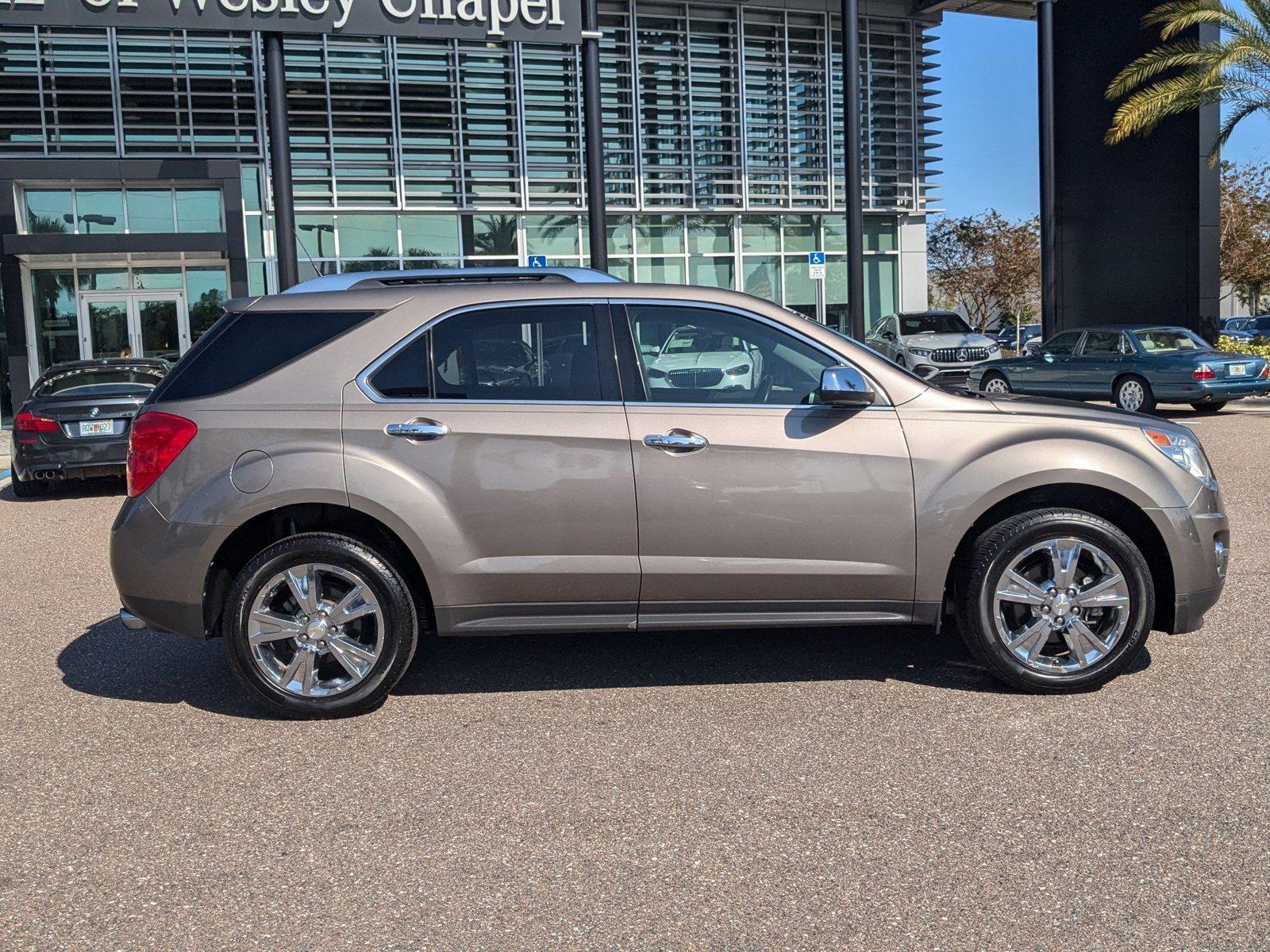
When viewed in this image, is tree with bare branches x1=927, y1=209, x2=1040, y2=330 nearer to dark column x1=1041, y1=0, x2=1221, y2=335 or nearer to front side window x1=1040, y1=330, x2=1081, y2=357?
dark column x1=1041, y1=0, x2=1221, y2=335

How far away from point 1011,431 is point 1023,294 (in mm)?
49523

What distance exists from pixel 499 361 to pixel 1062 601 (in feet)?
8.50

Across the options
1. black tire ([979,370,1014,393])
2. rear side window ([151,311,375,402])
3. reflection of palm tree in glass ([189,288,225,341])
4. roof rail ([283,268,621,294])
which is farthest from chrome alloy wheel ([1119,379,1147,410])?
reflection of palm tree in glass ([189,288,225,341])

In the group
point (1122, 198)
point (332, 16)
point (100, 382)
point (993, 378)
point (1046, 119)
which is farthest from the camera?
point (1122, 198)

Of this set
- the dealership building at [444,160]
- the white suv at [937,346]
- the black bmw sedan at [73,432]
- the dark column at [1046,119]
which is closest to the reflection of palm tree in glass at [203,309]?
the dealership building at [444,160]

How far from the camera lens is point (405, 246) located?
27719mm

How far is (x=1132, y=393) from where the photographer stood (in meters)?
19.6

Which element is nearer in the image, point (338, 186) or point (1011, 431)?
point (1011, 431)

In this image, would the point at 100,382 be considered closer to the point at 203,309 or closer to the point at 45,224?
the point at 203,309

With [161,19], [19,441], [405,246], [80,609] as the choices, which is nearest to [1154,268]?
[405,246]

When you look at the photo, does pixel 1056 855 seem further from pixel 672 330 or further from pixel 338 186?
pixel 338 186

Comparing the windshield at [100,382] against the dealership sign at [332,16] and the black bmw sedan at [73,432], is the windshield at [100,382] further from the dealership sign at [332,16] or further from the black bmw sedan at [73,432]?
the dealership sign at [332,16]

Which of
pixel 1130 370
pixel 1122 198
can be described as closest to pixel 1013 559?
pixel 1130 370

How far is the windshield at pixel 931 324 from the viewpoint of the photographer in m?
25.8
